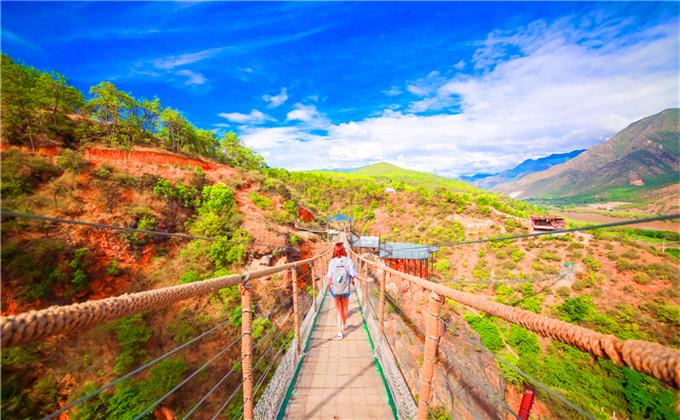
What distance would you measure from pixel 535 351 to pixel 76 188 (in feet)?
109

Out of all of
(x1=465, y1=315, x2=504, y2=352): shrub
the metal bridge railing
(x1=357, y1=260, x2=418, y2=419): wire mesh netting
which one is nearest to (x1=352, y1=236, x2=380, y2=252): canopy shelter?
(x1=465, y1=315, x2=504, y2=352): shrub

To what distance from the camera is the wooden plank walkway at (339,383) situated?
7.93ft

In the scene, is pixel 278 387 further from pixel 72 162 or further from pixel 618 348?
pixel 72 162

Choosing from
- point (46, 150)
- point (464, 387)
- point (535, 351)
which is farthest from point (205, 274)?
point (535, 351)

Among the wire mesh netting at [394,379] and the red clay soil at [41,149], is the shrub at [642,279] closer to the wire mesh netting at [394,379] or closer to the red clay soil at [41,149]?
the wire mesh netting at [394,379]

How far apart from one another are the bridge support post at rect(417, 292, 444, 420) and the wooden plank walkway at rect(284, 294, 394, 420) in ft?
2.10

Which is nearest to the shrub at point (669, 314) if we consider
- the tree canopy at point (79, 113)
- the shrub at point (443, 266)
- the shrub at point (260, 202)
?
the shrub at point (443, 266)

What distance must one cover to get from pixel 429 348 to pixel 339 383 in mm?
1448

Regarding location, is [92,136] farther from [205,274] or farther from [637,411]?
[637,411]

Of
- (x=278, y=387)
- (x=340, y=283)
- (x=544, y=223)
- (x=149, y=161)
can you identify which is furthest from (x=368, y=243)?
(x=544, y=223)

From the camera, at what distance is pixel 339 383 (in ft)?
9.04

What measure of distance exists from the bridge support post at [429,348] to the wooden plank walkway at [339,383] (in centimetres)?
64

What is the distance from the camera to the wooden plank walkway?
2.42 meters

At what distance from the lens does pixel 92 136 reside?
1541cm
